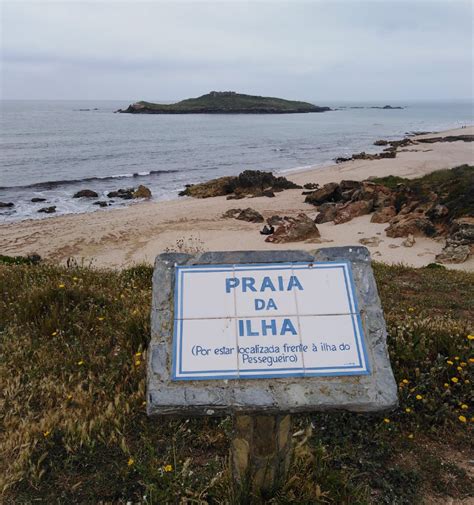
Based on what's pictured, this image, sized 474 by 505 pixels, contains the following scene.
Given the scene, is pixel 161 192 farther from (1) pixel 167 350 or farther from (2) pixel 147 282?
(1) pixel 167 350

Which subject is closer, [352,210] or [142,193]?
[352,210]

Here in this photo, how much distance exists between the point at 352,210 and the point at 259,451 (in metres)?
18.4

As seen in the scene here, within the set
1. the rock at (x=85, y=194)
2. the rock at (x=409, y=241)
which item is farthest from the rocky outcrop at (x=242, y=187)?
the rock at (x=409, y=241)

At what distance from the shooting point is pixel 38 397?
14.4ft

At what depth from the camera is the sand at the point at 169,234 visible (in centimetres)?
1541

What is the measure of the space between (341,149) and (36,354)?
56.4 m

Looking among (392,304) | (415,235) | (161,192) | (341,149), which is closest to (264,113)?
(341,149)

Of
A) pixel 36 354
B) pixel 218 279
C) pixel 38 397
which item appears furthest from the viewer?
pixel 36 354

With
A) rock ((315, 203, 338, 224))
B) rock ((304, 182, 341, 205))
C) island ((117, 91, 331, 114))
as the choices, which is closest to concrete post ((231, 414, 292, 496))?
rock ((315, 203, 338, 224))

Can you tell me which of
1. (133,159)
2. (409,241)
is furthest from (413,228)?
(133,159)

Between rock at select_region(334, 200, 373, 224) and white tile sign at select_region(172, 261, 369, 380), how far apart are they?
17.3 metres

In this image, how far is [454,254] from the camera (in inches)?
533

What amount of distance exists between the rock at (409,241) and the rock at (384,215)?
3058 mm

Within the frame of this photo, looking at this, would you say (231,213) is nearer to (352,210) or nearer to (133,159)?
(352,210)
